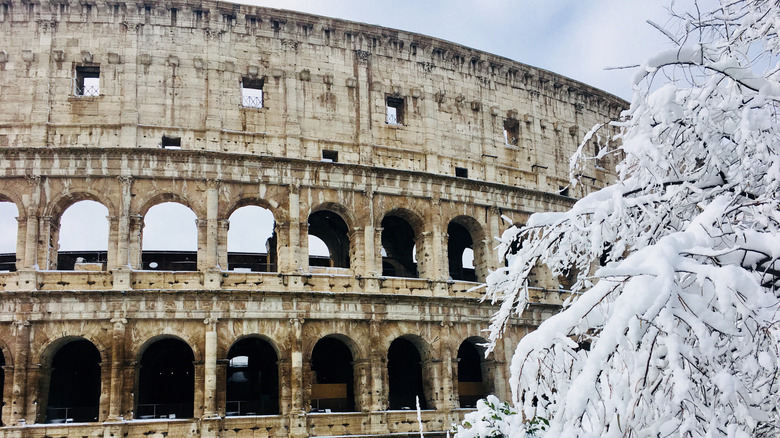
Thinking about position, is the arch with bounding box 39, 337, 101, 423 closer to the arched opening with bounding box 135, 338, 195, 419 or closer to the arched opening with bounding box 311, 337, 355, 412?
the arched opening with bounding box 135, 338, 195, 419

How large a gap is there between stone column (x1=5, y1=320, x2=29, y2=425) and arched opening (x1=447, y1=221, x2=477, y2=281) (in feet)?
46.4

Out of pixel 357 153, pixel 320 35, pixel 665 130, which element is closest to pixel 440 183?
→ pixel 357 153

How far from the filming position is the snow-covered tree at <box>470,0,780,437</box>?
3902 millimetres

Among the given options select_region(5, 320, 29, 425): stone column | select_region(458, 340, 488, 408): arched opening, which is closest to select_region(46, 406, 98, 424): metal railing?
select_region(5, 320, 29, 425): stone column

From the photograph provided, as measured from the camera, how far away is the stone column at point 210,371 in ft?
64.5

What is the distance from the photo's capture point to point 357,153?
2330 cm

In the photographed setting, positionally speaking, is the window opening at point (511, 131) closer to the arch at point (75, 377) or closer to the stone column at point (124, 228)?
the stone column at point (124, 228)

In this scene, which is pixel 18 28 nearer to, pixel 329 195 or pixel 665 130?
pixel 329 195

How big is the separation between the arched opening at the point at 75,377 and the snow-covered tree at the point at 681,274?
62.6 feet

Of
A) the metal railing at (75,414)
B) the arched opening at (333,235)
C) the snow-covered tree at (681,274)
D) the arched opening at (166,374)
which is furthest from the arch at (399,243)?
the snow-covered tree at (681,274)

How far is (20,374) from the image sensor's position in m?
19.0

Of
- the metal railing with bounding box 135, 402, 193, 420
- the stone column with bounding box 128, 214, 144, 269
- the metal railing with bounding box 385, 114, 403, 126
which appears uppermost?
the metal railing with bounding box 385, 114, 403, 126

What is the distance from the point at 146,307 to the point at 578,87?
1777cm

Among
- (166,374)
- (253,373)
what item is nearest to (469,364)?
(253,373)
